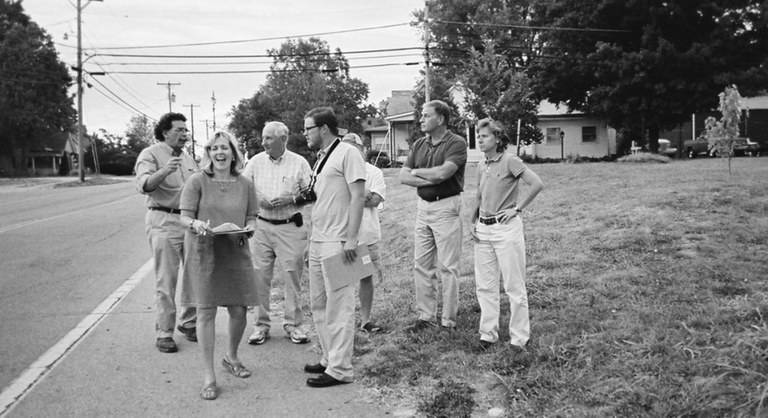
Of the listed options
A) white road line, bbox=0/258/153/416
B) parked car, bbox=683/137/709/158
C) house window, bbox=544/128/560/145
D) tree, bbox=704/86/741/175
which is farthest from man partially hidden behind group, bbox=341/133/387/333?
parked car, bbox=683/137/709/158

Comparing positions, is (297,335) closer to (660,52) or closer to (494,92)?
(494,92)

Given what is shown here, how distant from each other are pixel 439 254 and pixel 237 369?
2118mm

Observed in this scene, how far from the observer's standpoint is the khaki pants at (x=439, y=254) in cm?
600

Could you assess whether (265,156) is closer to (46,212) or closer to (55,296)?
(55,296)

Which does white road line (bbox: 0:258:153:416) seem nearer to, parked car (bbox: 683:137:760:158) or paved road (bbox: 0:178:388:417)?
paved road (bbox: 0:178:388:417)

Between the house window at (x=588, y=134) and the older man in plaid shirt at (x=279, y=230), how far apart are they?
1633 inches

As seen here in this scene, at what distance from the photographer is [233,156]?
5059 millimetres

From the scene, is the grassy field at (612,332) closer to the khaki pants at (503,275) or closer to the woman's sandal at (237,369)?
the khaki pants at (503,275)

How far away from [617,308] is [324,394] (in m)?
2.86

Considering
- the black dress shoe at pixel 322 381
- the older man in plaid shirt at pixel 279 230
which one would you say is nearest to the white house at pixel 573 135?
the older man in plaid shirt at pixel 279 230

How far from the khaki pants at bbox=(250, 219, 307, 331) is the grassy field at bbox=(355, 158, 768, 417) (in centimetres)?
75

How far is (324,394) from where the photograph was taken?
15.4ft

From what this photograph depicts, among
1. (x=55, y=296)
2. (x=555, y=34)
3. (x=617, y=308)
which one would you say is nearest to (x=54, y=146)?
(x=555, y=34)

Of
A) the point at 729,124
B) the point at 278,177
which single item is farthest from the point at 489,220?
the point at 729,124
